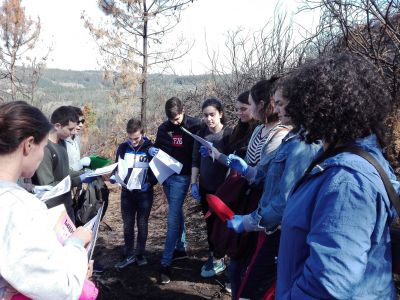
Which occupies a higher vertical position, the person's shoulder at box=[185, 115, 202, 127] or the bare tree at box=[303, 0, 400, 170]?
the bare tree at box=[303, 0, 400, 170]

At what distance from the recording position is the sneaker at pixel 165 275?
3814mm

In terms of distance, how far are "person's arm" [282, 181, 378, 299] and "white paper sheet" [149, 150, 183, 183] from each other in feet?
9.45

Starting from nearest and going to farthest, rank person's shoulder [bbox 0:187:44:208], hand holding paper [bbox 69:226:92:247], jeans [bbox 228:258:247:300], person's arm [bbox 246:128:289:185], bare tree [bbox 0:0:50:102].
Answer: person's shoulder [bbox 0:187:44:208] < hand holding paper [bbox 69:226:92:247] < person's arm [bbox 246:128:289:185] < jeans [bbox 228:258:247:300] < bare tree [bbox 0:0:50:102]

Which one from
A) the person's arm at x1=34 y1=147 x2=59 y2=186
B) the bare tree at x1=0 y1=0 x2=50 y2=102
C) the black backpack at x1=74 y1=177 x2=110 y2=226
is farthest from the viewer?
the bare tree at x1=0 y1=0 x2=50 y2=102

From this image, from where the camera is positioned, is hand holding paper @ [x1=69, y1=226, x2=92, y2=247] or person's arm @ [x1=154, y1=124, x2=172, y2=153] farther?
person's arm @ [x1=154, y1=124, x2=172, y2=153]

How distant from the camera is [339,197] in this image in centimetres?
114

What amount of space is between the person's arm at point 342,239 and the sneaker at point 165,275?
2.87 meters

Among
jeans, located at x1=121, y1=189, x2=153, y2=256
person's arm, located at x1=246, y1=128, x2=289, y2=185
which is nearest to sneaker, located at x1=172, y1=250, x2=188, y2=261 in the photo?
jeans, located at x1=121, y1=189, x2=153, y2=256

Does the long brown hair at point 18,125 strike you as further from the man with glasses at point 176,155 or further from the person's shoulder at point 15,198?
the man with glasses at point 176,155

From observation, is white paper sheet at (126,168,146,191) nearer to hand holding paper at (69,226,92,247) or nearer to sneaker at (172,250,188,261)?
sneaker at (172,250,188,261)

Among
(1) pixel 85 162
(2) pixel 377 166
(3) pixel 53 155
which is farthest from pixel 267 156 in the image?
(1) pixel 85 162

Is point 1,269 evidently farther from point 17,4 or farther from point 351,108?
point 17,4

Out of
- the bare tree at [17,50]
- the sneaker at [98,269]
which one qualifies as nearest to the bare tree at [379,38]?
the sneaker at [98,269]

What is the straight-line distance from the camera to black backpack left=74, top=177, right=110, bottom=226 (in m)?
3.77
